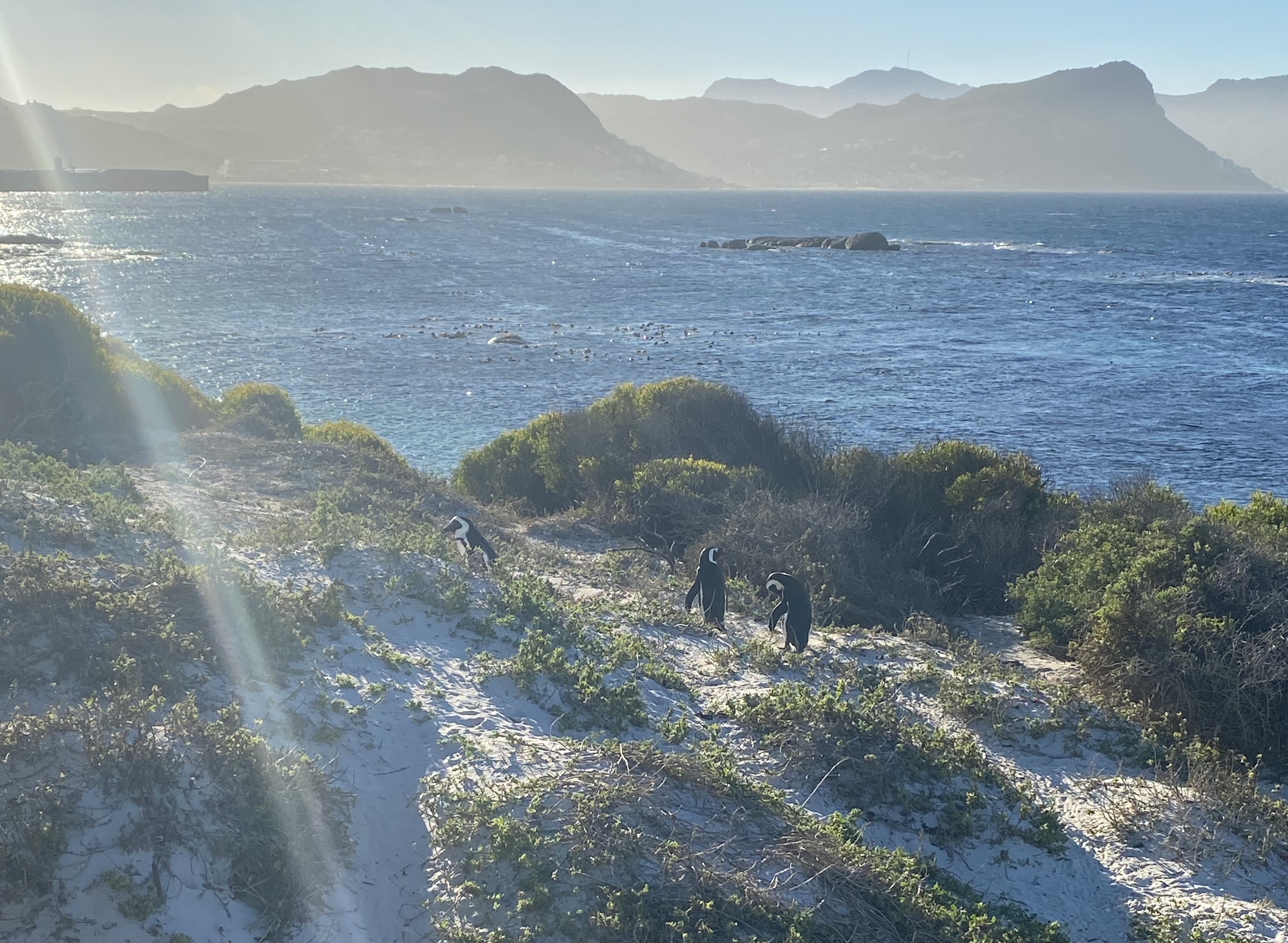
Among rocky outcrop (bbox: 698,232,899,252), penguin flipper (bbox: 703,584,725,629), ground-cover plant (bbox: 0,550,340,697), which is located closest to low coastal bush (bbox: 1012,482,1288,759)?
penguin flipper (bbox: 703,584,725,629)

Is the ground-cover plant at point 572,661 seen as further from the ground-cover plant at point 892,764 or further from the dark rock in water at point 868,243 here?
the dark rock in water at point 868,243

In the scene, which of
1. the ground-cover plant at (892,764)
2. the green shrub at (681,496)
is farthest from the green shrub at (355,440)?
the ground-cover plant at (892,764)

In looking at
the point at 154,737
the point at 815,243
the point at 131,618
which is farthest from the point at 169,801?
the point at 815,243

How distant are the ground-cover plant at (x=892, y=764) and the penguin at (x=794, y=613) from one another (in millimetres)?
1577

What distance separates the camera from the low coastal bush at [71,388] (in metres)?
16.8

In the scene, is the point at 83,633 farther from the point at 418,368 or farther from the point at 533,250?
the point at 533,250

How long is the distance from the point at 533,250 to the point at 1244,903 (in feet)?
296

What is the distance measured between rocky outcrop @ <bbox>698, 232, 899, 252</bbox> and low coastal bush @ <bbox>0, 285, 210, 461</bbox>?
272ft

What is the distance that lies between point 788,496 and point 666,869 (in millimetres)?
11834

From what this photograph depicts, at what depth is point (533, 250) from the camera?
93.4 meters

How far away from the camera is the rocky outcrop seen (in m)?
98.8

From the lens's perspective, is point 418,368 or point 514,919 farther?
point 418,368

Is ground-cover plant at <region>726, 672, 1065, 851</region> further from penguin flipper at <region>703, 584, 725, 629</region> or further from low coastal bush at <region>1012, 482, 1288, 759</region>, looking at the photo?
penguin flipper at <region>703, 584, 725, 629</region>

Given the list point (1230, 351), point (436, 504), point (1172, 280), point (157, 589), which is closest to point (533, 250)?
point (1172, 280)
